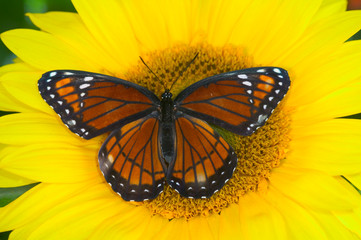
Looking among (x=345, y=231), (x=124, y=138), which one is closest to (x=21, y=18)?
(x=124, y=138)

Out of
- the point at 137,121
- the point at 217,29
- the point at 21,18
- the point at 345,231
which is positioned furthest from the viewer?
the point at 21,18

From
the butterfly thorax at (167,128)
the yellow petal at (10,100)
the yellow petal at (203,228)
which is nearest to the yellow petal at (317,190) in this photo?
the yellow petal at (203,228)

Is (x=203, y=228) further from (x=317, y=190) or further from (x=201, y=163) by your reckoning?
(x=317, y=190)

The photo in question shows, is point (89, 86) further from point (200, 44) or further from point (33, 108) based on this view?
point (200, 44)

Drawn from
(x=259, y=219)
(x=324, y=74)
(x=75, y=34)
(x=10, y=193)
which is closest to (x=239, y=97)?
(x=324, y=74)

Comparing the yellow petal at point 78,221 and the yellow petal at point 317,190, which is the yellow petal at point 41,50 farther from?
the yellow petal at point 317,190

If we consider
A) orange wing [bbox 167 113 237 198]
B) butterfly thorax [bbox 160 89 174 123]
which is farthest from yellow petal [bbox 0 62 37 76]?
orange wing [bbox 167 113 237 198]
